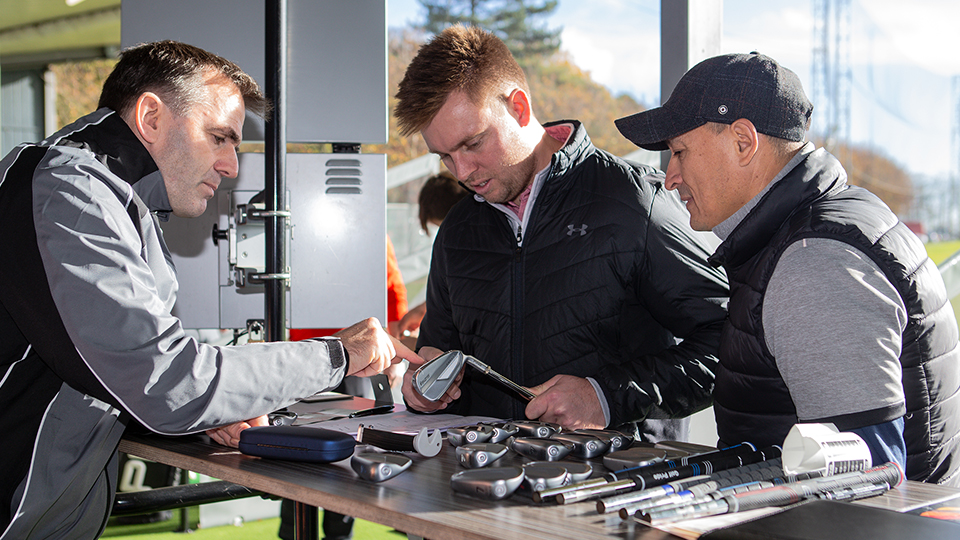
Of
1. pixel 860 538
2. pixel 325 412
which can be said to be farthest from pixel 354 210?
pixel 860 538

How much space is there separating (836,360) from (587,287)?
0.95m

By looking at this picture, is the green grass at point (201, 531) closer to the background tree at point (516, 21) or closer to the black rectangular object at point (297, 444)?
the black rectangular object at point (297, 444)

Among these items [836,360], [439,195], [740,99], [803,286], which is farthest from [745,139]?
[439,195]

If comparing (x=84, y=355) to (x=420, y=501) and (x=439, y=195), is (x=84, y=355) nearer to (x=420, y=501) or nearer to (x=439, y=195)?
(x=420, y=501)

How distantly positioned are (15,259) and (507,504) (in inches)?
36.7

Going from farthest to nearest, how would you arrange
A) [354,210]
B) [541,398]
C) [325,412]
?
1. [354,210]
2. [325,412]
3. [541,398]

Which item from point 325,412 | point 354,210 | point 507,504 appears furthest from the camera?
point 354,210

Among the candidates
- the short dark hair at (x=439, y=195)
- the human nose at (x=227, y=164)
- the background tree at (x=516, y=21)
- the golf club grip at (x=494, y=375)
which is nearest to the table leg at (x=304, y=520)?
the golf club grip at (x=494, y=375)

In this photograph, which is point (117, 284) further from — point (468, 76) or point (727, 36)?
point (727, 36)

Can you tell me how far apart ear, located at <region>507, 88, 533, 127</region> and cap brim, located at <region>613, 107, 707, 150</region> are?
510mm

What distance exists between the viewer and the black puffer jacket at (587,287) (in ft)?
6.45

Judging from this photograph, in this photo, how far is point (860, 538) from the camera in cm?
81

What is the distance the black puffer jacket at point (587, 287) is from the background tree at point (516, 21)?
57.0 feet

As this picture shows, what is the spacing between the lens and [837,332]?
113 cm
